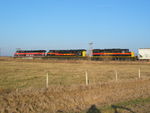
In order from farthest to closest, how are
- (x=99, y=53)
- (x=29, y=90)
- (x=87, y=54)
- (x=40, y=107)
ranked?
(x=87, y=54)
(x=99, y=53)
(x=29, y=90)
(x=40, y=107)

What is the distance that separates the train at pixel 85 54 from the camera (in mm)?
62594

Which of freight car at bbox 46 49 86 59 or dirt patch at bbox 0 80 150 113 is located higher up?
freight car at bbox 46 49 86 59

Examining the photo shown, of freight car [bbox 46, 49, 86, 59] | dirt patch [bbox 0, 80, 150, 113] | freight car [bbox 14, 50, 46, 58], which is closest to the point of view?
dirt patch [bbox 0, 80, 150, 113]

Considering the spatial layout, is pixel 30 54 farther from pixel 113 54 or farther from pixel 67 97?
pixel 67 97

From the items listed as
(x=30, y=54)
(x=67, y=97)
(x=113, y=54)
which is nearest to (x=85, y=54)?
(x=113, y=54)

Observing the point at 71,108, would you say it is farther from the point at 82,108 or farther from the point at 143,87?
the point at 143,87

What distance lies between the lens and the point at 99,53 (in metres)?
67.4

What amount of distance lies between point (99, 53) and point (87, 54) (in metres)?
7.59

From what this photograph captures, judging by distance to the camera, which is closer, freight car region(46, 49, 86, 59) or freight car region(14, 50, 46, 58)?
freight car region(46, 49, 86, 59)

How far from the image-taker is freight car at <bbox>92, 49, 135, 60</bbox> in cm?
6162

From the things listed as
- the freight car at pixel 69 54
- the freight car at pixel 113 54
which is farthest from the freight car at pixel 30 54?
the freight car at pixel 113 54

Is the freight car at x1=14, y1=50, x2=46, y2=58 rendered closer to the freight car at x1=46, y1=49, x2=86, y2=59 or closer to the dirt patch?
the freight car at x1=46, y1=49, x2=86, y2=59

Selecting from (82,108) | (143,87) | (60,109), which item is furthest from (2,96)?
(143,87)

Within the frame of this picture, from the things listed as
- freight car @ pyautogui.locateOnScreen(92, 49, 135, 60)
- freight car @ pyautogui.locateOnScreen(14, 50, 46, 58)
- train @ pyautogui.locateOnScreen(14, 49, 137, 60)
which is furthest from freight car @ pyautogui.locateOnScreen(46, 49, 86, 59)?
freight car @ pyautogui.locateOnScreen(14, 50, 46, 58)
